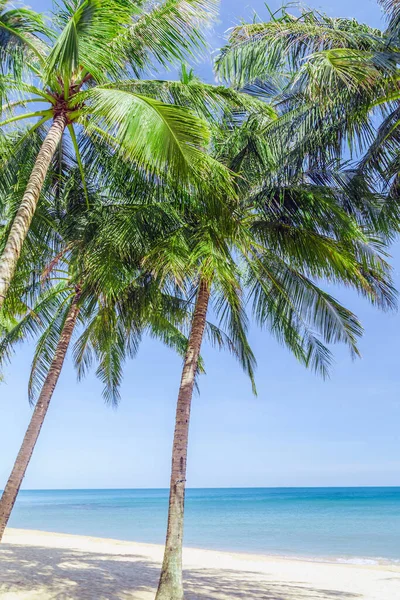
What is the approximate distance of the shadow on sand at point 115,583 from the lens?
6.67 meters

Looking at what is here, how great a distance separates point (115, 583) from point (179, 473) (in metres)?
3.10

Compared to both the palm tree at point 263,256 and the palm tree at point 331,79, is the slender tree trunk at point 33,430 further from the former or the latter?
the palm tree at point 331,79

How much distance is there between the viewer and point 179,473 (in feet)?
19.8

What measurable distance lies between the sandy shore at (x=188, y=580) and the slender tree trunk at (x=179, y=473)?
1284 mm

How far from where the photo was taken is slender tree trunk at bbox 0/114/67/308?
5.01m

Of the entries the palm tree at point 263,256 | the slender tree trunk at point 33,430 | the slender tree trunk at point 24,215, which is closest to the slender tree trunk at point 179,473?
the palm tree at point 263,256

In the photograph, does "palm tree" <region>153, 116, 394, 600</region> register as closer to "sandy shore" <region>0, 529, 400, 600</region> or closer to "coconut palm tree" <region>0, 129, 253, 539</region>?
"coconut palm tree" <region>0, 129, 253, 539</region>

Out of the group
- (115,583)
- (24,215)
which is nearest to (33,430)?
(115,583)

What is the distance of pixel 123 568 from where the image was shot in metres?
9.88

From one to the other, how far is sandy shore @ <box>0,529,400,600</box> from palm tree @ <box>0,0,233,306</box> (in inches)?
178

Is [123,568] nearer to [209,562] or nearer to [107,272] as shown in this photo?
A: [209,562]

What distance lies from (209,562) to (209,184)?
33.7ft

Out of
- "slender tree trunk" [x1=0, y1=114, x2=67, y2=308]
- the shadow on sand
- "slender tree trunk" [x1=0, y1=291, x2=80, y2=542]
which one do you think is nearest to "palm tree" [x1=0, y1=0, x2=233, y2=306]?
"slender tree trunk" [x1=0, y1=114, x2=67, y2=308]

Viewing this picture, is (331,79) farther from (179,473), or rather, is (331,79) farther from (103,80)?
(179,473)
